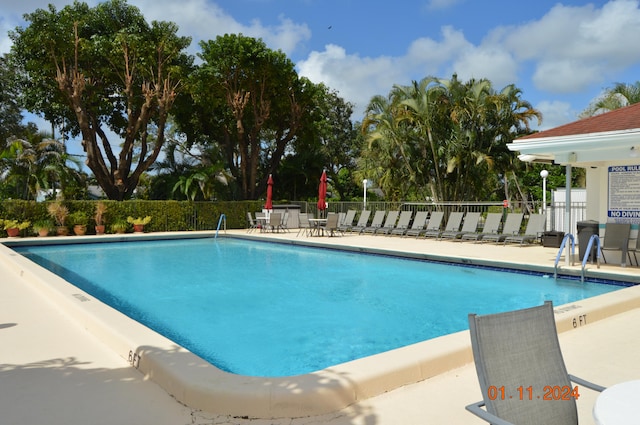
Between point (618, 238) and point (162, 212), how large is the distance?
1719 centimetres

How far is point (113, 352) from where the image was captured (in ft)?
14.5

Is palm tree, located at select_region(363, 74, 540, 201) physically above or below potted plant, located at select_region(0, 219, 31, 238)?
above

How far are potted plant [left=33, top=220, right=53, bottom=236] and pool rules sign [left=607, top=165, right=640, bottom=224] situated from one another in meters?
18.0

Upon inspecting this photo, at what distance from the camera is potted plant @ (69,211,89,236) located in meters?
18.7

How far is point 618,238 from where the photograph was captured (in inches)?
375

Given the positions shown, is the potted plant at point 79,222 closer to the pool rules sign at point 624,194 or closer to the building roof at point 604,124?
the building roof at point 604,124

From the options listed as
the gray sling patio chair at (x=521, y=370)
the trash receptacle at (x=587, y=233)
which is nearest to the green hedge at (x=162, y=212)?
the trash receptacle at (x=587, y=233)

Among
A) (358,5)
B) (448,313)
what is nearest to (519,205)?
(358,5)

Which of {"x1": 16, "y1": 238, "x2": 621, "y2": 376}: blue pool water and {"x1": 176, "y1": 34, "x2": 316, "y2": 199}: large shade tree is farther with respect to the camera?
{"x1": 176, "y1": 34, "x2": 316, "y2": 199}: large shade tree

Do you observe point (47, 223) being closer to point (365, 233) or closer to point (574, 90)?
point (365, 233)

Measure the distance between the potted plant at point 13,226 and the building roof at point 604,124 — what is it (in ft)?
55.1

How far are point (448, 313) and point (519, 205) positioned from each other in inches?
437
